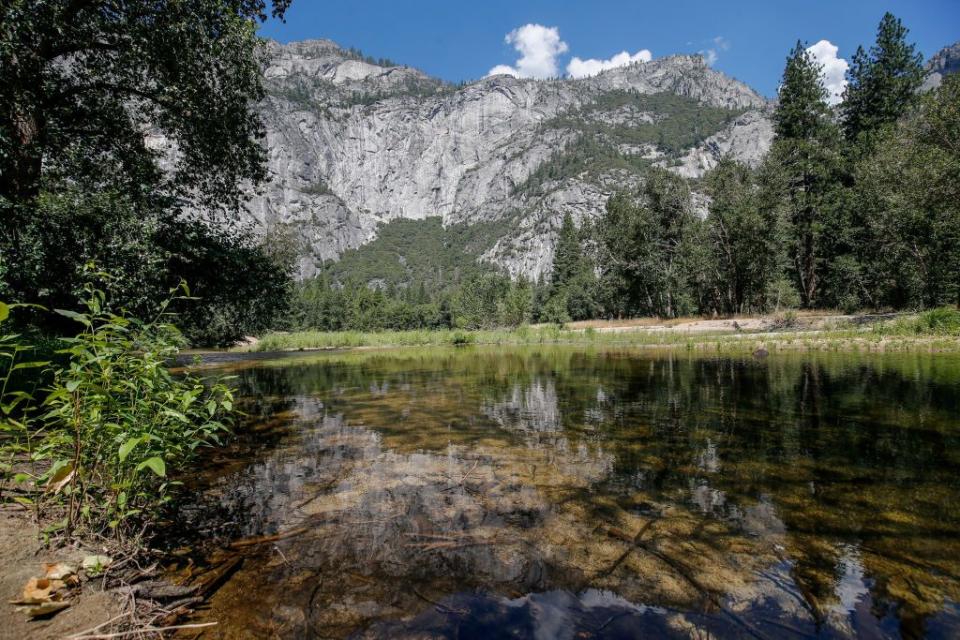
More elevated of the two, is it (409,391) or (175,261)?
(175,261)

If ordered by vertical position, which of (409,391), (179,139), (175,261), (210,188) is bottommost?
(409,391)

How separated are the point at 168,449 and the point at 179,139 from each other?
13581 mm

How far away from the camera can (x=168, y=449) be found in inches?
143

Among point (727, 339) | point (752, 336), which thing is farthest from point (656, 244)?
point (727, 339)

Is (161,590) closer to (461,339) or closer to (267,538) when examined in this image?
(267,538)

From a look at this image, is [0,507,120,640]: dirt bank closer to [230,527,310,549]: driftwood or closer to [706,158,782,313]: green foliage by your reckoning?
[230,527,310,549]: driftwood

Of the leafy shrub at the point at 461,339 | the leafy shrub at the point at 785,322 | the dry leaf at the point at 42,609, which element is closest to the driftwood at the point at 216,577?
the dry leaf at the point at 42,609

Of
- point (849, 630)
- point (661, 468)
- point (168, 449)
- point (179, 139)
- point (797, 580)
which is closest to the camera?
point (849, 630)

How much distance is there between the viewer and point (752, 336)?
31.4 metres

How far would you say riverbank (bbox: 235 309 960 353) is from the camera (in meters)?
22.8

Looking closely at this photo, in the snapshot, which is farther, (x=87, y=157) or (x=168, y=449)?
(x=87, y=157)

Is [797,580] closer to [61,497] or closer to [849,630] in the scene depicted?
[849,630]

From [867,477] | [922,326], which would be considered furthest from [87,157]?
[922,326]

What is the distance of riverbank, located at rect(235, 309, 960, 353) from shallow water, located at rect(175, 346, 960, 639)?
17504 mm
